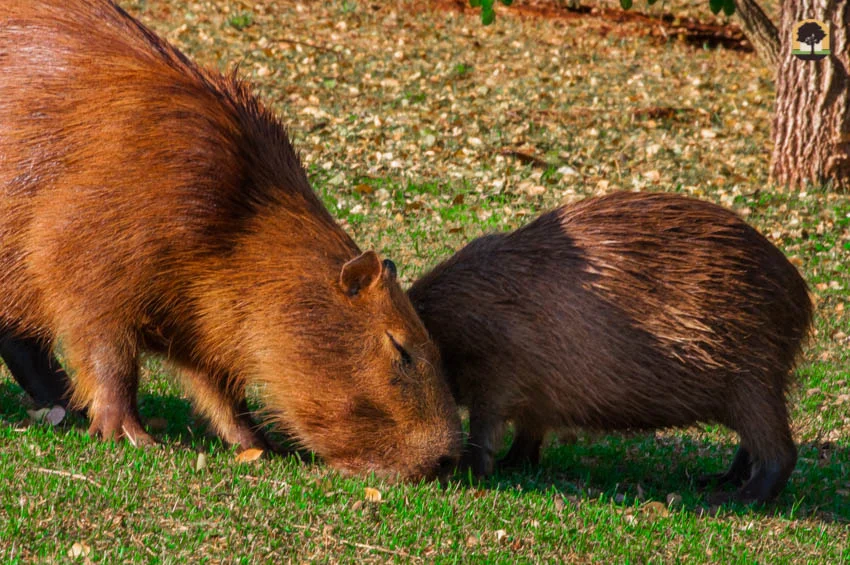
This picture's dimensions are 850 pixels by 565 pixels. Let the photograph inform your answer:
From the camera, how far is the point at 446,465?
4613 millimetres

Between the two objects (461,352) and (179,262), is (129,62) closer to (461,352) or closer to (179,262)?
(179,262)

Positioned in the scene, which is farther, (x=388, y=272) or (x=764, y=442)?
(x=764, y=442)

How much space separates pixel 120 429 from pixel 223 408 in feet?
1.66

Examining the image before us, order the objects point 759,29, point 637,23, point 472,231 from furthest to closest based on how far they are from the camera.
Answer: point 637,23 → point 759,29 → point 472,231

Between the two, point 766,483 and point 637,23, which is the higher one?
point 637,23

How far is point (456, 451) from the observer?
15.0 feet

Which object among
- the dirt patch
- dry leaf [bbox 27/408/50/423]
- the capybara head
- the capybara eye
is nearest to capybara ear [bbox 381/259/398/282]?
the capybara head

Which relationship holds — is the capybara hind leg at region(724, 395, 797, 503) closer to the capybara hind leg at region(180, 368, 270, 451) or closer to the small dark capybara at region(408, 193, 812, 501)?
the small dark capybara at region(408, 193, 812, 501)

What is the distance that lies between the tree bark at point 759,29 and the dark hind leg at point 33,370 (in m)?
7.85

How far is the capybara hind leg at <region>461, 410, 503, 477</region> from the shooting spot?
5.18 meters

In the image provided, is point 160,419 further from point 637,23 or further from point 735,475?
point 637,23

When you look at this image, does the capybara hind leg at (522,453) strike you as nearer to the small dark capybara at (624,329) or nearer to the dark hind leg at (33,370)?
the small dark capybara at (624,329)

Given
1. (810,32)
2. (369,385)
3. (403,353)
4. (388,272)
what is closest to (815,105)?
(810,32)

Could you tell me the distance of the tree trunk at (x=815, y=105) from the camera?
31.8ft
